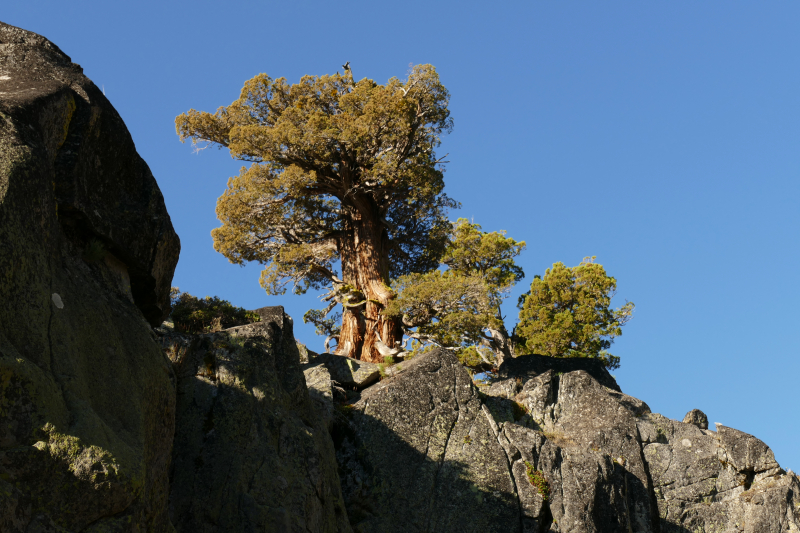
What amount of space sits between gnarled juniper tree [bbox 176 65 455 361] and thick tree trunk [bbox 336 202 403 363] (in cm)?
4

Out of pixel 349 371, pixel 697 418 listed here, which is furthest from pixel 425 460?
pixel 697 418

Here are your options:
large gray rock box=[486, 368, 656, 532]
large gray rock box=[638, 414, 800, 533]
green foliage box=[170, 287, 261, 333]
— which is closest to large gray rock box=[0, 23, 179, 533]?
green foliage box=[170, 287, 261, 333]

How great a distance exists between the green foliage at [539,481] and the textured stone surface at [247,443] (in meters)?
5.56

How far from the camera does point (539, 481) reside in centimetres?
1855

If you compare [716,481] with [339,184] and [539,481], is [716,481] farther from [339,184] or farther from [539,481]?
[339,184]

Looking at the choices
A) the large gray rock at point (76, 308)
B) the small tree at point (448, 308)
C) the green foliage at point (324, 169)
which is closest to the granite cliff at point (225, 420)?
the large gray rock at point (76, 308)

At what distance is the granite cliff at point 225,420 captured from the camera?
28.5 ft

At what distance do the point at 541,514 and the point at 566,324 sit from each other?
14.9 metres

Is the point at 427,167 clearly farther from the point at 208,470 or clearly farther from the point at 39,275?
the point at 39,275

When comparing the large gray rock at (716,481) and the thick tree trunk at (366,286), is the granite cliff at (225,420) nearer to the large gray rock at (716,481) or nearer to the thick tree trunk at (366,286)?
the large gray rock at (716,481)

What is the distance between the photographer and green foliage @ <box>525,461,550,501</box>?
60.3 feet

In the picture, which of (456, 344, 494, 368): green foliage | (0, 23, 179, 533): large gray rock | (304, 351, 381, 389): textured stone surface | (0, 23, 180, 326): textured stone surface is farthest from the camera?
(456, 344, 494, 368): green foliage

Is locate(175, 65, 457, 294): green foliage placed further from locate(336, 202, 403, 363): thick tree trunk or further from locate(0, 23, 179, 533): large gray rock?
locate(0, 23, 179, 533): large gray rock

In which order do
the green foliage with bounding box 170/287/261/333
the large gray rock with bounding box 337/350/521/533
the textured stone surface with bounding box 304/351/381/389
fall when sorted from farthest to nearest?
the textured stone surface with bounding box 304/351/381/389 → the green foliage with bounding box 170/287/261/333 → the large gray rock with bounding box 337/350/521/533
